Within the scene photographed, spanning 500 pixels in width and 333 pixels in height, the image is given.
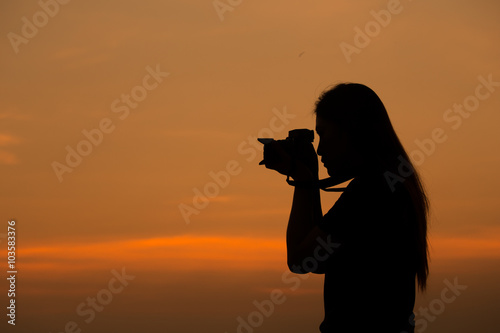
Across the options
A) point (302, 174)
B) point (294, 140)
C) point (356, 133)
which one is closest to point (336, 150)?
point (356, 133)

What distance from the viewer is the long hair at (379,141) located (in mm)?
3363

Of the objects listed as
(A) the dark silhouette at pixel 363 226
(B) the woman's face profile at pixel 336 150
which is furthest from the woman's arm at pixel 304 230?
(B) the woman's face profile at pixel 336 150

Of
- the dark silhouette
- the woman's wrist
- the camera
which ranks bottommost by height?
the dark silhouette

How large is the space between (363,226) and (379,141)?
43 centimetres

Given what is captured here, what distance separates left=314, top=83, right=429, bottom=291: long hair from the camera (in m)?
3.36

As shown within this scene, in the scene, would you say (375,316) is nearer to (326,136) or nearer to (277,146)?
(326,136)

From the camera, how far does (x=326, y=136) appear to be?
139 inches

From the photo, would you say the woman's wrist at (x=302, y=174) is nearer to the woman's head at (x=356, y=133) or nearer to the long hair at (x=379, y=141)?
the woman's head at (x=356, y=133)

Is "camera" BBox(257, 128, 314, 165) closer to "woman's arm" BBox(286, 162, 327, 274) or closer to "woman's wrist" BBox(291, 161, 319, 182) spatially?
"woman's wrist" BBox(291, 161, 319, 182)

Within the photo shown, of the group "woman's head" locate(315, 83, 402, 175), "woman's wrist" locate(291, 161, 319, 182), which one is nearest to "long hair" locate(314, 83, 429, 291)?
"woman's head" locate(315, 83, 402, 175)

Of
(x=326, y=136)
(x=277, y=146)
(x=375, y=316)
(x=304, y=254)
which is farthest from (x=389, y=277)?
(x=277, y=146)

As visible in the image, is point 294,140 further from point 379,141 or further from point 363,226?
point 363,226

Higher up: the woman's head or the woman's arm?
the woman's head

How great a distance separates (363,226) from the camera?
128 inches
